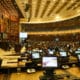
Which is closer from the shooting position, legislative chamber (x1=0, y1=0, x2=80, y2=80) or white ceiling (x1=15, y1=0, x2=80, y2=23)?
legislative chamber (x1=0, y1=0, x2=80, y2=80)

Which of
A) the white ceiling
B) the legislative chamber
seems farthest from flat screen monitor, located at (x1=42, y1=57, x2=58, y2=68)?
the white ceiling

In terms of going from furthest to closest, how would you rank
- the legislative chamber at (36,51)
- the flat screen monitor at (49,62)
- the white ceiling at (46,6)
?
the white ceiling at (46,6), the legislative chamber at (36,51), the flat screen monitor at (49,62)

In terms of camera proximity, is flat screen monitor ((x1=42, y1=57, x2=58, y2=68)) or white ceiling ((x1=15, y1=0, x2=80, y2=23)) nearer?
flat screen monitor ((x1=42, y1=57, x2=58, y2=68))

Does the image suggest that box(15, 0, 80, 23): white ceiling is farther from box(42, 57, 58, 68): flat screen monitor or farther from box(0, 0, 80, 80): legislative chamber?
box(42, 57, 58, 68): flat screen monitor

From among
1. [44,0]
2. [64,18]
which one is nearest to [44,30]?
[64,18]

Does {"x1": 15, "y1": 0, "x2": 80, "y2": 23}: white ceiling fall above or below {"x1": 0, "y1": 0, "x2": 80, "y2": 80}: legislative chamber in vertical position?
above

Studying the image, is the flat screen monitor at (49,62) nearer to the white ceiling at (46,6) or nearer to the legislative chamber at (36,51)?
the legislative chamber at (36,51)

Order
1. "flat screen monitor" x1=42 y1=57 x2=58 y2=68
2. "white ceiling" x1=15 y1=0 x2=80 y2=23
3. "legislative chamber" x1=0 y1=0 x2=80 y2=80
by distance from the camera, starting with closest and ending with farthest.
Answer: "flat screen monitor" x1=42 y1=57 x2=58 y2=68 → "legislative chamber" x1=0 y1=0 x2=80 y2=80 → "white ceiling" x1=15 y1=0 x2=80 y2=23

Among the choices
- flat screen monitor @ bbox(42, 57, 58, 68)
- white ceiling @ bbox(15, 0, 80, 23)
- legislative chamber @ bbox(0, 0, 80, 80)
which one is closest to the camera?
flat screen monitor @ bbox(42, 57, 58, 68)

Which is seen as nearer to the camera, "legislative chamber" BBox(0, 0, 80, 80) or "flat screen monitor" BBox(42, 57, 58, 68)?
"flat screen monitor" BBox(42, 57, 58, 68)

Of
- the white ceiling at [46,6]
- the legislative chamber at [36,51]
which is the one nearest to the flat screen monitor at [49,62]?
the legislative chamber at [36,51]

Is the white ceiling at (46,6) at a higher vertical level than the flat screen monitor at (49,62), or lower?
higher

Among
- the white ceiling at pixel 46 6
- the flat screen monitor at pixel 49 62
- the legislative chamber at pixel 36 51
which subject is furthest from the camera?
the white ceiling at pixel 46 6

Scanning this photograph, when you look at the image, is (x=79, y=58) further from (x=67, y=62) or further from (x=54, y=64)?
(x=54, y=64)
